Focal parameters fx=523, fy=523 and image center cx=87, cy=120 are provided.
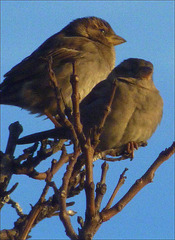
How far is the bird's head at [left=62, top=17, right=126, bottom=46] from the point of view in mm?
7785

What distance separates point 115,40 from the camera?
7.89 meters

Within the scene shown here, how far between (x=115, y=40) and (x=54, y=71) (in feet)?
4.89

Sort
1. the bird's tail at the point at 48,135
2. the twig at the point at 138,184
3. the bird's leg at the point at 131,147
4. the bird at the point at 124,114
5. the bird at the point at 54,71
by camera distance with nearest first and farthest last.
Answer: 1. the twig at the point at 138,184
2. the bird's tail at the point at 48,135
3. the bird at the point at 124,114
4. the bird's leg at the point at 131,147
5. the bird at the point at 54,71

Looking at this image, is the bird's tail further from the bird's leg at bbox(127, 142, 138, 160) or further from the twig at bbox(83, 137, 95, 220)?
the twig at bbox(83, 137, 95, 220)

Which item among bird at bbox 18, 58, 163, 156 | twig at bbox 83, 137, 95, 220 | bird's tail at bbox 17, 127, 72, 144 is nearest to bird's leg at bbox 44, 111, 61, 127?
bird at bbox 18, 58, 163, 156

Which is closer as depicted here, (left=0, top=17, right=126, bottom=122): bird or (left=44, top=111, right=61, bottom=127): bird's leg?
(left=0, top=17, right=126, bottom=122): bird

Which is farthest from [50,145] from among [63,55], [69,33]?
[69,33]

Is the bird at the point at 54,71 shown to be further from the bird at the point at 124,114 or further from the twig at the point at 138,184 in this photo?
the twig at the point at 138,184

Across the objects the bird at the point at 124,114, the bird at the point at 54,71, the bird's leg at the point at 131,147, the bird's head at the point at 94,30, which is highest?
the bird's head at the point at 94,30

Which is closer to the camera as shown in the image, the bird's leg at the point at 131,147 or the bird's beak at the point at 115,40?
the bird's leg at the point at 131,147

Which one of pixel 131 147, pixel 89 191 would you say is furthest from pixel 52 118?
pixel 89 191

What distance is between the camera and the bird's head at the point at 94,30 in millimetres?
7785

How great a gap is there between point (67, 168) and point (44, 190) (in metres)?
0.36

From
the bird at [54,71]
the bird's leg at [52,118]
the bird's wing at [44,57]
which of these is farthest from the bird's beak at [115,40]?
the bird's leg at [52,118]
